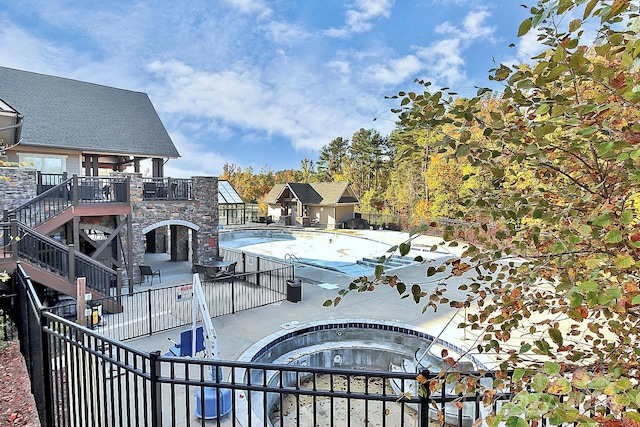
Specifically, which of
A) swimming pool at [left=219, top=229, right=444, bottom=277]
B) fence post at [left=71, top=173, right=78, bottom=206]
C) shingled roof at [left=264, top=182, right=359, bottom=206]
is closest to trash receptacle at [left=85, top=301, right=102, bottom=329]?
fence post at [left=71, top=173, right=78, bottom=206]

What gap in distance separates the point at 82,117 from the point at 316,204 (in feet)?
68.9

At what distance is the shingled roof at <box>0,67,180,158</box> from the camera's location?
14.8 meters

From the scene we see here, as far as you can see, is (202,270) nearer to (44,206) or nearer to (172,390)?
(44,206)

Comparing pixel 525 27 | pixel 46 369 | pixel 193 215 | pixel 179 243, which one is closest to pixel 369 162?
pixel 179 243

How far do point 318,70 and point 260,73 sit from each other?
4.65 m

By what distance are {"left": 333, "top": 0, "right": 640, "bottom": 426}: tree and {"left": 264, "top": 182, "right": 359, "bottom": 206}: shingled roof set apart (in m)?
31.7

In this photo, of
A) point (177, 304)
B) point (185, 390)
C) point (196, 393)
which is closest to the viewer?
point (185, 390)

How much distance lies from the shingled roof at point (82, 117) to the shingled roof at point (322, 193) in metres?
17.4

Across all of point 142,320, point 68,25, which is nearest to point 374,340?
point 142,320

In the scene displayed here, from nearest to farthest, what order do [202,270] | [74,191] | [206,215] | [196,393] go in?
[196,393]
[74,191]
[202,270]
[206,215]

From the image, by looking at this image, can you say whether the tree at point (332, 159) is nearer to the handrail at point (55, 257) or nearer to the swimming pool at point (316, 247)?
the swimming pool at point (316, 247)

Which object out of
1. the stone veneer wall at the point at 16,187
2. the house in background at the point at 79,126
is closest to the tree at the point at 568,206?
the stone veneer wall at the point at 16,187

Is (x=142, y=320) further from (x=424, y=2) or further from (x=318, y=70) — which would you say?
(x=318, y=70)

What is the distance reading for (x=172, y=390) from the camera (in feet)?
8.06
